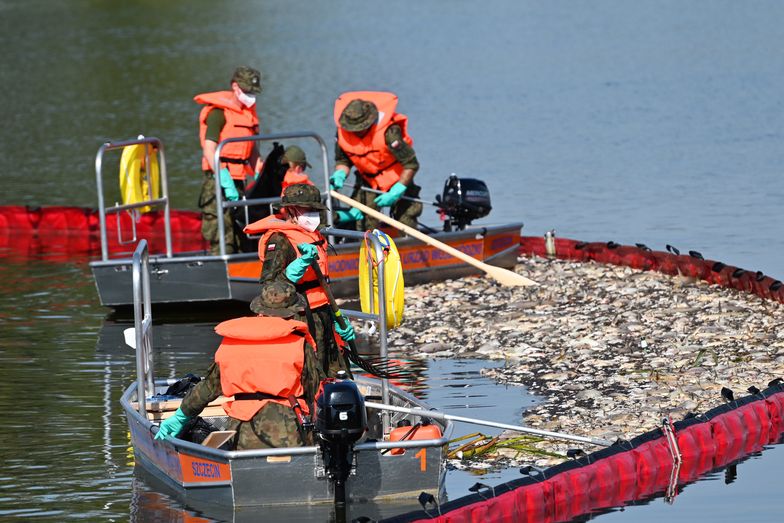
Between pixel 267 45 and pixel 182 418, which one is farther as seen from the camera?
pixel 267 45

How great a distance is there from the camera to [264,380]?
440 inches

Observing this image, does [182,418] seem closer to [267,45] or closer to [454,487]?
[454,487]

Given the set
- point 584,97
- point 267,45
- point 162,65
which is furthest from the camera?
point 267,45

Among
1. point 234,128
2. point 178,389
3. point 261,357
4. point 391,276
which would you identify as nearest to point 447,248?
point 234,128

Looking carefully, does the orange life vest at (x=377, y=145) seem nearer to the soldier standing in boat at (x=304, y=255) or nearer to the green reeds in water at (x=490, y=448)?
the soldier standing in boat at (x=304, y=255)

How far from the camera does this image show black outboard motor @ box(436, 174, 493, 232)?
21.2 m

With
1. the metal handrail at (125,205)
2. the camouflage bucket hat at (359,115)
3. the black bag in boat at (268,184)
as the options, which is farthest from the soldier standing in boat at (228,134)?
the camouflage bucket hat at (359,115)

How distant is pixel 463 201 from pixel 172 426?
986cm

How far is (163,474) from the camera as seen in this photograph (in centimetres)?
1251

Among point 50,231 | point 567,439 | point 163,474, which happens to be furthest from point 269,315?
point 50,231

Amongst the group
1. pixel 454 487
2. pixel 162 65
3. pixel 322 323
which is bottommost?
pixel 454 487

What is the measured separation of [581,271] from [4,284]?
7623 mm

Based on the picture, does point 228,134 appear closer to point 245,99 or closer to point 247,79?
point 245,99

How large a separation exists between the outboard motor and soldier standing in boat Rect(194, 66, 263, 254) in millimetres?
8048
